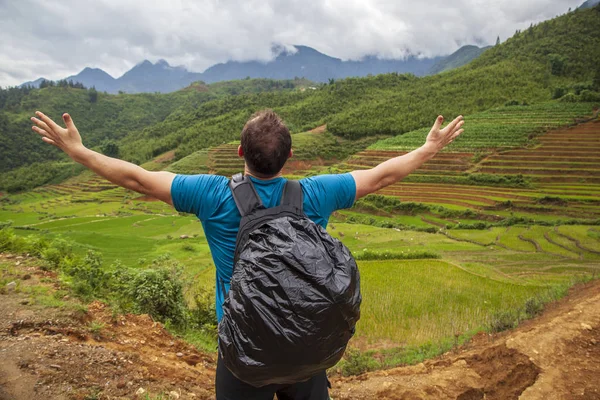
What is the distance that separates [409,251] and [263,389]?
14.8 metres

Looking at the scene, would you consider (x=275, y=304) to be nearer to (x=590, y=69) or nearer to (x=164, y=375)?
(x=164, y=375)

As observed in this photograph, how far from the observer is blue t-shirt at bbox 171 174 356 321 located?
1.58 meters

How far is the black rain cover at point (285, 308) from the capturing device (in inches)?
48.9

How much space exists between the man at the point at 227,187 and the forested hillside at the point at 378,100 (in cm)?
6205

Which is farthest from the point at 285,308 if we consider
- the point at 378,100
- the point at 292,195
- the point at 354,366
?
→ the point at 378,100

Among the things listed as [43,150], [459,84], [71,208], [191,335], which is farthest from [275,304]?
[43,150]

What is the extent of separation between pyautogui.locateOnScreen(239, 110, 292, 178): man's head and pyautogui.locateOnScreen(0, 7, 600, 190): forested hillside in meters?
62.1

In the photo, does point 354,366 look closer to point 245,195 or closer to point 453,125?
point 453,125

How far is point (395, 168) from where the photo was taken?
192 centimetres

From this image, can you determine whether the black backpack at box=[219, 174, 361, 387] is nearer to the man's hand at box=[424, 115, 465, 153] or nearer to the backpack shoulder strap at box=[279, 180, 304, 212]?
the backpack shoulder strap at box=[279, 180, 304, 212]

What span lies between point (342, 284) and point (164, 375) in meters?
2.66

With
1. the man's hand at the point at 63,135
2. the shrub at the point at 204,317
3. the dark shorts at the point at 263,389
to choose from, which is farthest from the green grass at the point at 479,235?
the man's hand at the point at 63,135

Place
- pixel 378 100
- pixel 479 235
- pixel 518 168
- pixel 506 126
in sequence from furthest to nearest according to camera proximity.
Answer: pixel 378 100
pixel 506 126
pixel 518 168
pixel 479 235

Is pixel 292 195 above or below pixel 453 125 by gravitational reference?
below
